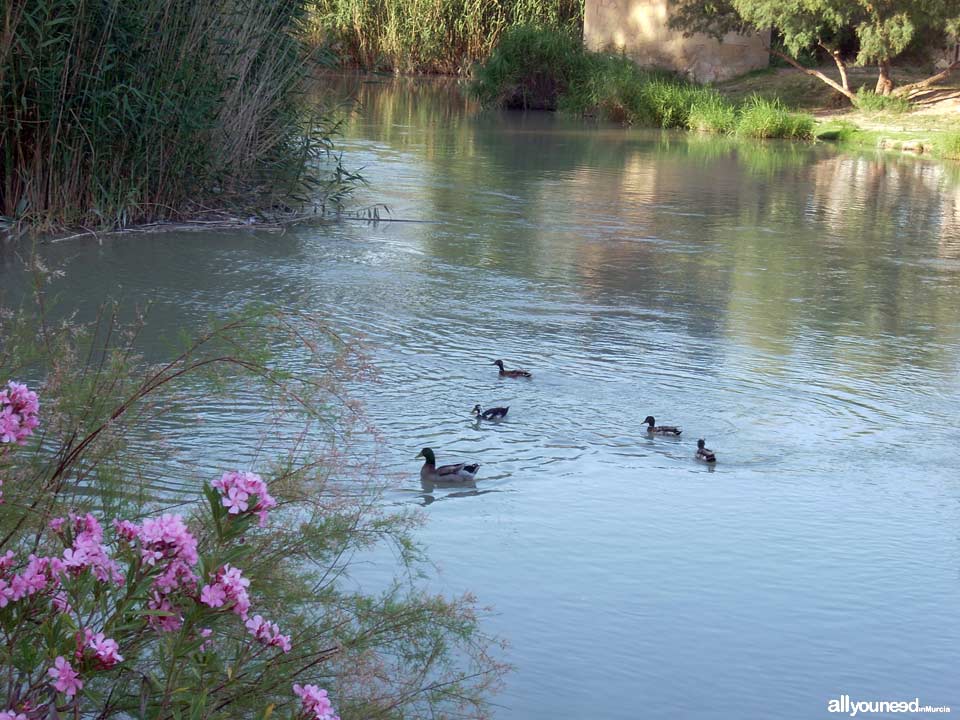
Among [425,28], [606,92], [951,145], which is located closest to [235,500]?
[951,145]

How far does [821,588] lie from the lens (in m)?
4.57

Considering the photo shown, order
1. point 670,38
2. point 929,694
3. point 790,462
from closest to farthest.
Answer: point 929,694 → point 790,462 → point 670,38

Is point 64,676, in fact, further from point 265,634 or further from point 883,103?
point 883,103

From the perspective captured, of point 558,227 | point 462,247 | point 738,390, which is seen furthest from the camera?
point 558,227

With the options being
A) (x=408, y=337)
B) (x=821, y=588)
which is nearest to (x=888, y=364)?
(x=408, y=337)

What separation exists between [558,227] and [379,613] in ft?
29.8

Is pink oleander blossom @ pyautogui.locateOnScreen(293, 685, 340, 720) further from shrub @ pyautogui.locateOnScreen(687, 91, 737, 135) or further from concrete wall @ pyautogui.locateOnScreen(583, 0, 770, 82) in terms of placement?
concrete wall @ pyautogui.locateOnScreen(583, 0, 770, 82)

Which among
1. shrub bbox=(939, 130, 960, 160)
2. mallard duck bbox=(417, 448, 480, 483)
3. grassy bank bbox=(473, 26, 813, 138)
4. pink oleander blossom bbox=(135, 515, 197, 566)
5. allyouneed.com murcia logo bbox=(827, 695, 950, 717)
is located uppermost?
grassy bank bbox=(473, 26, 813, 138)

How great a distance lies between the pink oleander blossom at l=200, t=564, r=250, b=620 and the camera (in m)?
2.21

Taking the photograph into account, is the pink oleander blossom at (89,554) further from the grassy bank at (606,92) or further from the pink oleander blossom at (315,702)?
the grassy bank at (606,92)

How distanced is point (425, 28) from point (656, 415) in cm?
2903

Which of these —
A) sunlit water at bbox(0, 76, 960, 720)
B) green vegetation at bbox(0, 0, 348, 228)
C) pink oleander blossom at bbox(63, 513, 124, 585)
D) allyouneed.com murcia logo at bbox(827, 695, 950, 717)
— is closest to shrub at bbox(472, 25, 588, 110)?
sunlit water at bbox(0, 76, 960, 720)

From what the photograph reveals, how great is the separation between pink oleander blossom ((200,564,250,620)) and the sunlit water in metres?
1.59

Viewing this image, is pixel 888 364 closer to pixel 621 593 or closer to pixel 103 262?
pixel 621 593
